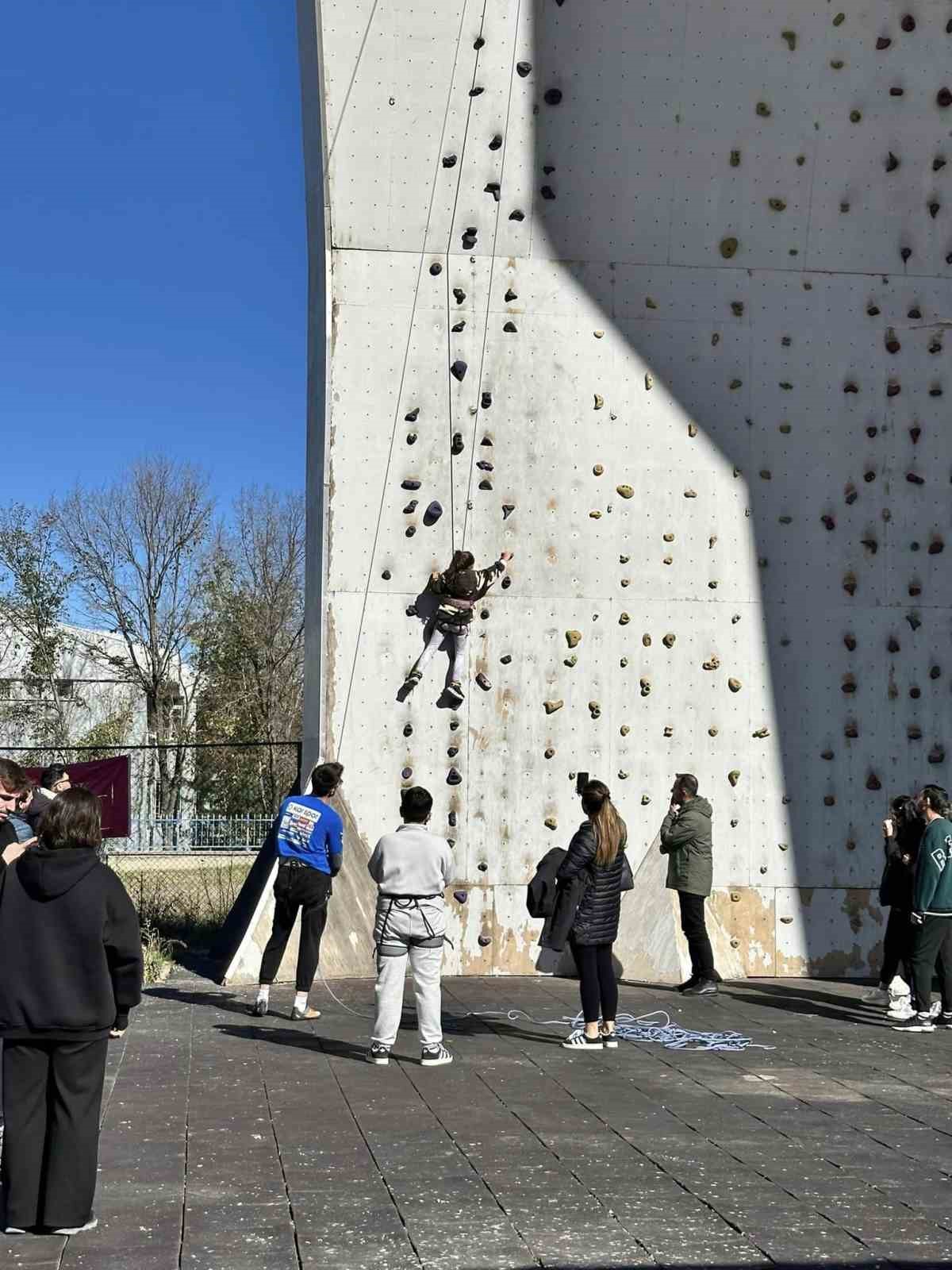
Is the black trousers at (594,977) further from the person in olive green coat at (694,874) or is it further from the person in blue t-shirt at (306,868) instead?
the person in olive green coat at (694,874)

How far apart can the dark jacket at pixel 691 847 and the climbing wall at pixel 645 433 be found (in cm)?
83

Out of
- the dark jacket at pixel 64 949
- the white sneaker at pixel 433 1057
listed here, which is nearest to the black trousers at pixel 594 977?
the white sneaker at pixel 433 1057

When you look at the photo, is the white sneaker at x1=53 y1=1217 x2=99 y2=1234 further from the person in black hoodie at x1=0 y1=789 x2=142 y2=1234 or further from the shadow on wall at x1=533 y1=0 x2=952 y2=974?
the shadow on wall at x1=533 y1=0 x2=952 y2=974

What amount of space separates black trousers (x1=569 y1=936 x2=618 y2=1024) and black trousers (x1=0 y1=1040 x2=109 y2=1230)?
3.94 meters

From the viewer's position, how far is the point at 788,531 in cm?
1213

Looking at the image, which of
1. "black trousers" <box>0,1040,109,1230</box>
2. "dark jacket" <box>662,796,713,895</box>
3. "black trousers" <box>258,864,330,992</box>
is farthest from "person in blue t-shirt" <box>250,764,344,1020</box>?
"black trousers" <box>0,1040,109,1230</box>

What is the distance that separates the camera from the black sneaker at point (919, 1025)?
30.7 ft

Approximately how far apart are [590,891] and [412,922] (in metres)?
1.26

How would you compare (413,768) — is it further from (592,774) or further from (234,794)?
(234,794)

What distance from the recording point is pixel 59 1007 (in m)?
4.94

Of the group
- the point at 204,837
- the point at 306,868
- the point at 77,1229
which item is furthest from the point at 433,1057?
the point at 204,837

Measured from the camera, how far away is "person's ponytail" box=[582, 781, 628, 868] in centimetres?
857

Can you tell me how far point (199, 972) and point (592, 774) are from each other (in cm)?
339

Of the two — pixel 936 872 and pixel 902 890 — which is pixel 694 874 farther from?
pixel 936 872
